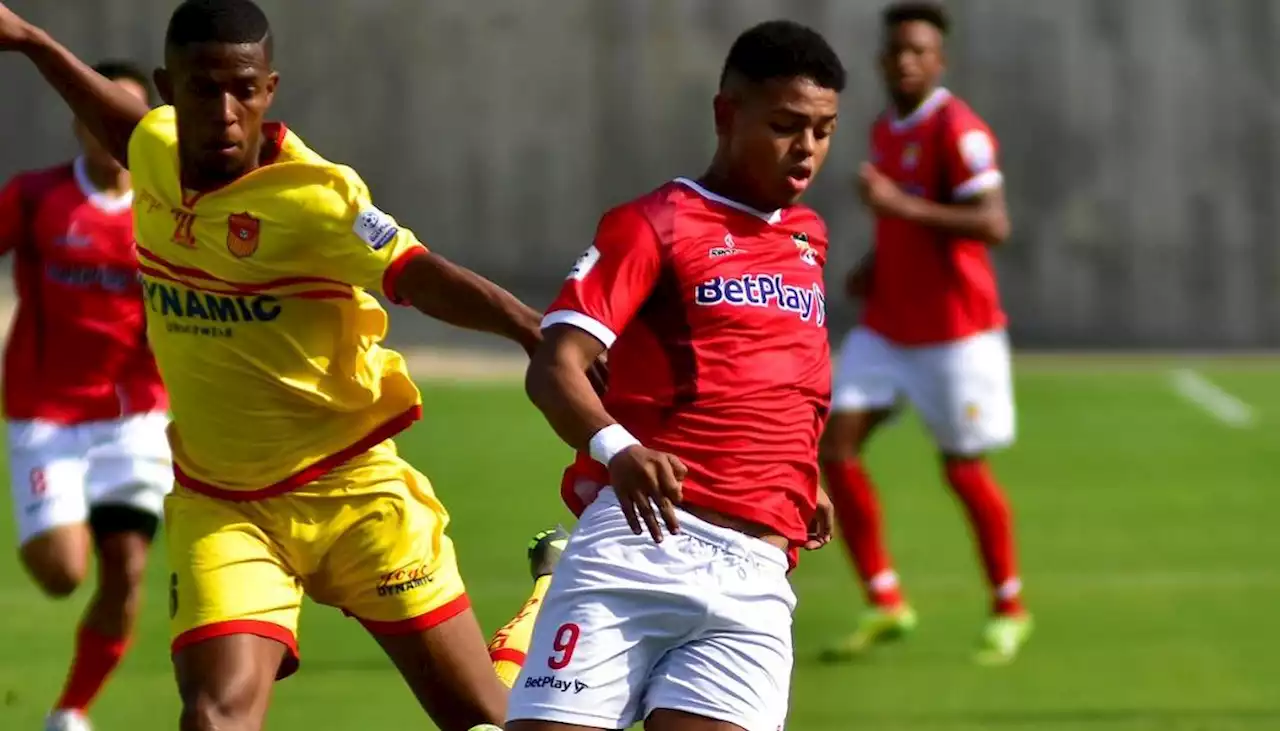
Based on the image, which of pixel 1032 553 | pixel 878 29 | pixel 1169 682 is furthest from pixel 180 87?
pixel 878 29

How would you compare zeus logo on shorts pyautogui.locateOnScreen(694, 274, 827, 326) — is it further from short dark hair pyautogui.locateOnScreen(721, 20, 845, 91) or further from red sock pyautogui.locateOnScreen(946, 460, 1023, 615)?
red sock pyautogui.locateOnScreen(946, 460, 1023, 615)

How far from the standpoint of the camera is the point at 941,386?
10227mm

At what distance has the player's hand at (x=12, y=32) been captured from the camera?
6.43m

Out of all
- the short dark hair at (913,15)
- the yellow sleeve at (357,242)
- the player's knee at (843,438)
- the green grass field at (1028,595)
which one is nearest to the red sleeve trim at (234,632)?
the yellow sleeve at (357,242)

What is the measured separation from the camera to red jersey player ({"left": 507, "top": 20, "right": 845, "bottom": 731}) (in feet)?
16.8

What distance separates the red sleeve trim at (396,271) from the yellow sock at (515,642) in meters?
1.04

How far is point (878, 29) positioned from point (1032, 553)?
381 inches

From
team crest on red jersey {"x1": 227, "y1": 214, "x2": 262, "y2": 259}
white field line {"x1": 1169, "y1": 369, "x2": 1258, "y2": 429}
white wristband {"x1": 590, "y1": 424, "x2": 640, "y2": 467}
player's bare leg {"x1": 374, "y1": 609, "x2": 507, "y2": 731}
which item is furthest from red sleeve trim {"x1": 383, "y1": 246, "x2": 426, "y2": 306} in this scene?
white field line {"x1": 1169, "y1": 369, "x2": 1258, "y2": 429}

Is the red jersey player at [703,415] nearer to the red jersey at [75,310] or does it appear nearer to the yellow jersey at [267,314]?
the yellow jersey at [267,314]

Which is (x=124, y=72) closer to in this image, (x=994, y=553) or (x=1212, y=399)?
(x=994, y=553)

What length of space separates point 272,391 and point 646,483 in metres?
1.58

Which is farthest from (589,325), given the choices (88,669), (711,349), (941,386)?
(941,386)

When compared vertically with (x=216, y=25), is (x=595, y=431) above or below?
below

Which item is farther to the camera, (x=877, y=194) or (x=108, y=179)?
(x=877, y=194)
